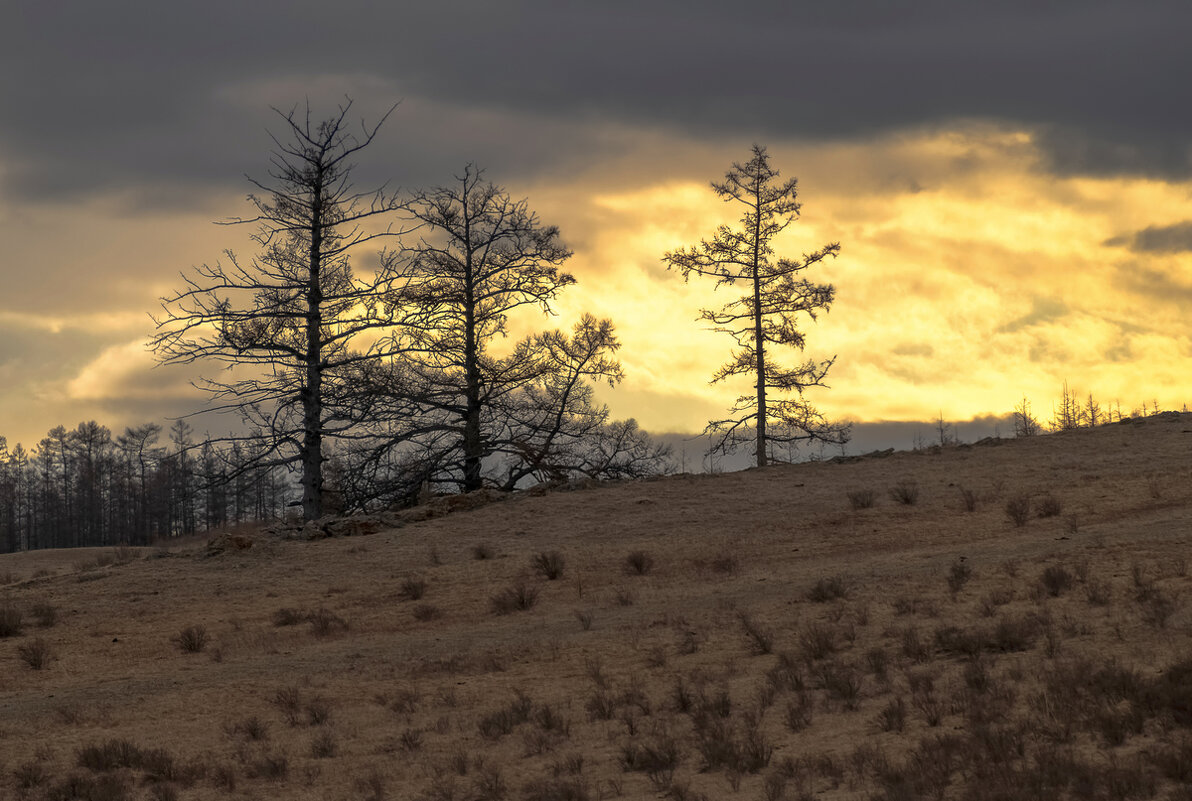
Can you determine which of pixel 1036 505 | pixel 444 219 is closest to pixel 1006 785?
pixel 1036 505

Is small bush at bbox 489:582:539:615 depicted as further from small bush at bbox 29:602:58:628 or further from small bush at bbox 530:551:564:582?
small bush at bbox 29:602:58:628

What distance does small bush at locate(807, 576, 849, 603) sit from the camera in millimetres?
15344

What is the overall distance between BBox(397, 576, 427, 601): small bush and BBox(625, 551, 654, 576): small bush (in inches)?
142

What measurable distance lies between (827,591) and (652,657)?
330cm

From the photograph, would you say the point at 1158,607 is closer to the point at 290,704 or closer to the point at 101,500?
the point at 290,704

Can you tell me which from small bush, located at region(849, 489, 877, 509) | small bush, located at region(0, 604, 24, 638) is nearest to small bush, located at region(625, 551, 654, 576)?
small bush, located at region(849, 489, 877, 509)

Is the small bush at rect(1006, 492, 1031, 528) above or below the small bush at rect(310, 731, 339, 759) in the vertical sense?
above

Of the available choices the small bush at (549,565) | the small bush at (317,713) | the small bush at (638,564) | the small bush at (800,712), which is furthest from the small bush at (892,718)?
the small bush at (549,565)

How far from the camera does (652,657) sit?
1349cm

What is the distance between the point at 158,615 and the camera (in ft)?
60.6

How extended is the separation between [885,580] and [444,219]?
61.0 feet

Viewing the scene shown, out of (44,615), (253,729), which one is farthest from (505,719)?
(44,615)

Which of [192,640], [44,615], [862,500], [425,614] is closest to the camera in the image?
[192,640]

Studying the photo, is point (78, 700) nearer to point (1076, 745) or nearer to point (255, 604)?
point (255, 604)
